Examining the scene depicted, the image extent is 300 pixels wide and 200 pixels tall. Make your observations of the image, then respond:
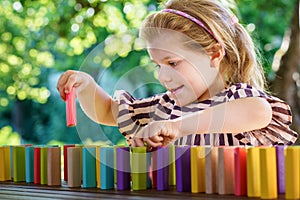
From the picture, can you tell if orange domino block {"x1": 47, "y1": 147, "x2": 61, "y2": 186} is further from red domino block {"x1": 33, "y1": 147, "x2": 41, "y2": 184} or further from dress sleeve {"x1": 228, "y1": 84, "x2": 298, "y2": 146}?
dress sleeve {"x1": 228, "y1": 84, "x2": 298, "y2": 146}

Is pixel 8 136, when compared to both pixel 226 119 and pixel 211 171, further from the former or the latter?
pixel 211 171

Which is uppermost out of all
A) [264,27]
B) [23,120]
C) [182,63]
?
[264,27]

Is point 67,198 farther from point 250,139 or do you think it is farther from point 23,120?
point 23,120

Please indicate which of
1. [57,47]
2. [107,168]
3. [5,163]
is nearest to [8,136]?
[57,47]

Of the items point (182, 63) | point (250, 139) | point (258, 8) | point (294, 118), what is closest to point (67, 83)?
point (182, 63)

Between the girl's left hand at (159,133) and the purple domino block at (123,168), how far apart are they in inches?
1.3

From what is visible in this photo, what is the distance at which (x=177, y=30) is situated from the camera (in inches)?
41.7

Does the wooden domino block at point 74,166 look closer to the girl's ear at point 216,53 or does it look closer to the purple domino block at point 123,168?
the purple domino block at point 123,168

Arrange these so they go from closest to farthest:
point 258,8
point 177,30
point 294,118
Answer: point 177,30, point 294,118, point 258,8

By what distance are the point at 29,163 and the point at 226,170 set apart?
0.36 m

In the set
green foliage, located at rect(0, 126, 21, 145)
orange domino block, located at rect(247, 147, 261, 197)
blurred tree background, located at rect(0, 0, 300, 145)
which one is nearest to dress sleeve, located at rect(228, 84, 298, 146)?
orange domino block, located at rect(247, 147, 261, 197)

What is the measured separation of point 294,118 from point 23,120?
5.31ft

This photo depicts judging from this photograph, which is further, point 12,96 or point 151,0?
point 12,96

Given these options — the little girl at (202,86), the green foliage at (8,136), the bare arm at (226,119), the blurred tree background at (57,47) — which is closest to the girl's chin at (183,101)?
the little girl at (202,86)
